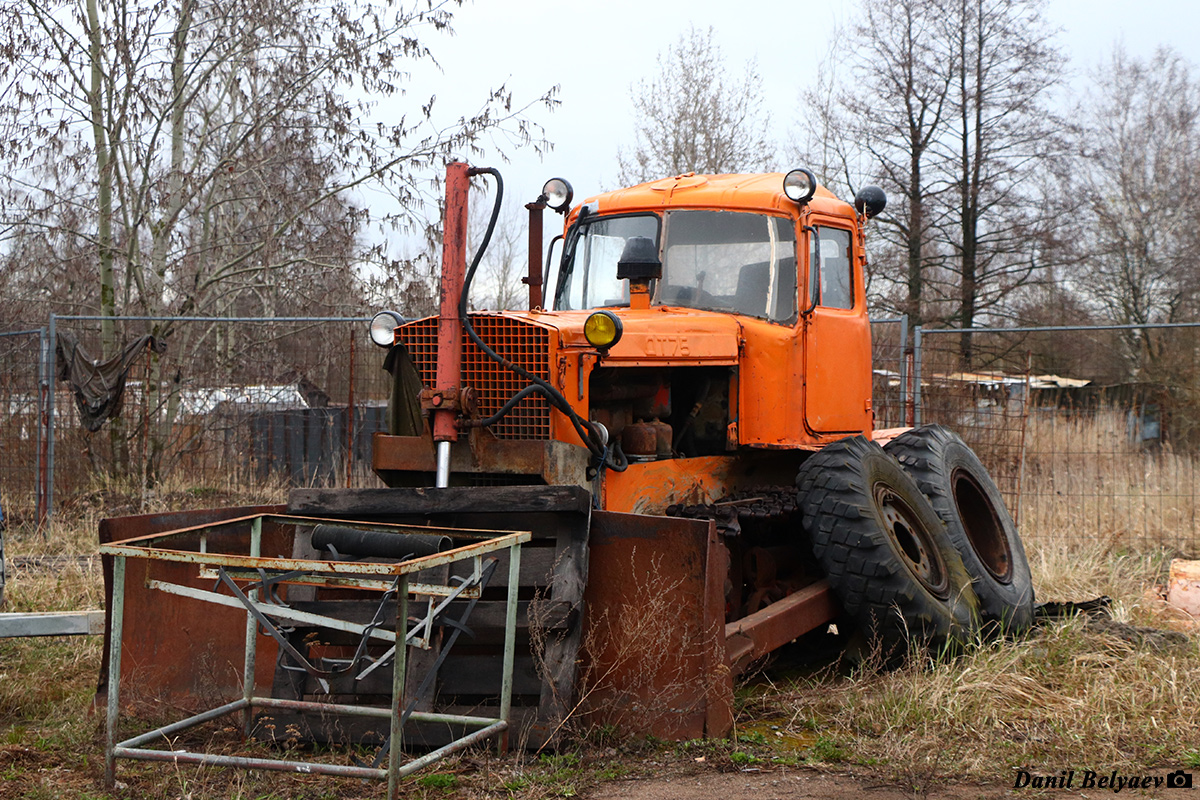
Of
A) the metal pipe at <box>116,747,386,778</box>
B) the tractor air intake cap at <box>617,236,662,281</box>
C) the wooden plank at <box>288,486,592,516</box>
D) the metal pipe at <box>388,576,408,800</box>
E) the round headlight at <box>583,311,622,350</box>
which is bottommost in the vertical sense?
the metal pipe at <box>116,747,386,778</box>

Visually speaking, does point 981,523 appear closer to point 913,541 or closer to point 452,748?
point 913,541

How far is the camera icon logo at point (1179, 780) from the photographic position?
4086mm

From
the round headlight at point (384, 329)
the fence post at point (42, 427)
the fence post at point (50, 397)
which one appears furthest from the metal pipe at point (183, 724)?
the fence post at point (42, 427)

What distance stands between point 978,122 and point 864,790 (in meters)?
20.4

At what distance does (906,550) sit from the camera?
609 centimetres

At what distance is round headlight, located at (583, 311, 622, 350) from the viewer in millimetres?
5004

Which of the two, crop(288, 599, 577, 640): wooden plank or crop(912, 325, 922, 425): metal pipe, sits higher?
crop(912, 325, 922, 425): metal pipe

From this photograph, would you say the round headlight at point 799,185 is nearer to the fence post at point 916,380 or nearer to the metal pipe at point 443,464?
the metal pipe at point 443,464

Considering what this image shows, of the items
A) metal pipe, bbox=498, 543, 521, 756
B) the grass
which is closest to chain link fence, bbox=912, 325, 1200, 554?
the grass

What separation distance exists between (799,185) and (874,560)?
2.14 m

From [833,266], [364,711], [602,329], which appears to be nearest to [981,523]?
[833,266]

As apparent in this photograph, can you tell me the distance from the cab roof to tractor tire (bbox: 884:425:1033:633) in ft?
5.09

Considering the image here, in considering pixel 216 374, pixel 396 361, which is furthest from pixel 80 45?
pixel 396 361

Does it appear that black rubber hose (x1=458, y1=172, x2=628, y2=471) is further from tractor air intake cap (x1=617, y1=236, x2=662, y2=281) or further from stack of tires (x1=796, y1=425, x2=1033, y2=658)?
stack of tires (x1=796, y1=425, x2=1033, y2=658)
